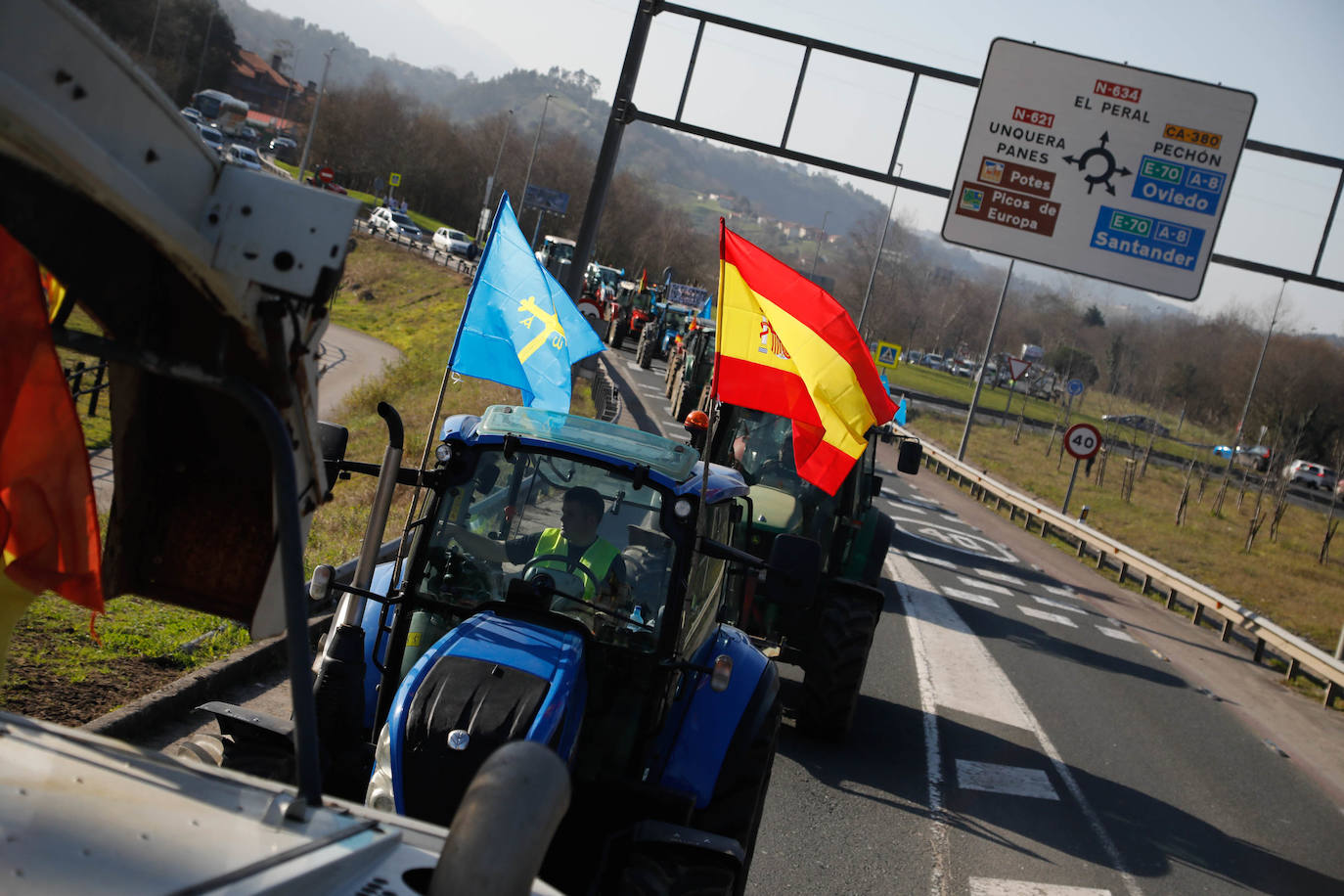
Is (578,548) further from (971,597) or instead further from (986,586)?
(986,586)

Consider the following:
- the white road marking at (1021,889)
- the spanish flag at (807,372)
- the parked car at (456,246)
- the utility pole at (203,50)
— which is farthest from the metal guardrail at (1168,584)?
the utility pole at (203,50)

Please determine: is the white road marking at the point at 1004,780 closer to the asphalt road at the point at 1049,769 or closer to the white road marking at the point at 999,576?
the asphalt road at the point at 1049,769

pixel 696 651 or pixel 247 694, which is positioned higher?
pixel 696 651

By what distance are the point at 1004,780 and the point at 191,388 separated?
7840 mm

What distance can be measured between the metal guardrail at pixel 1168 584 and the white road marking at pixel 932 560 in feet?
12.9

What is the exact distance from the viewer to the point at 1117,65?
1343 cm

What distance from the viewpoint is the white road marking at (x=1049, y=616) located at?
1603 cm

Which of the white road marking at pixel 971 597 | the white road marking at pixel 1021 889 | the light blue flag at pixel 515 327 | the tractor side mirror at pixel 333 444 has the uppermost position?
the light blue flag at pixel 515 327

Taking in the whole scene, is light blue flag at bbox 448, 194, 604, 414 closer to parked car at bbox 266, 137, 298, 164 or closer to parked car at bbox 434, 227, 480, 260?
parked car at bbox 434, 227, 480, 260

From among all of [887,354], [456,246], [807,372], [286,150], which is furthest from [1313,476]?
[286,150]

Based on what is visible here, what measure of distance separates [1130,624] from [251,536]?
16.8m

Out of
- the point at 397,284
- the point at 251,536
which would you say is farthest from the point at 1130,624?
the point at 397,284

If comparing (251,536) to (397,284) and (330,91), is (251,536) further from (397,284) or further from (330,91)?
(330,91)

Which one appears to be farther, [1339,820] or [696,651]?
[1339,820]
